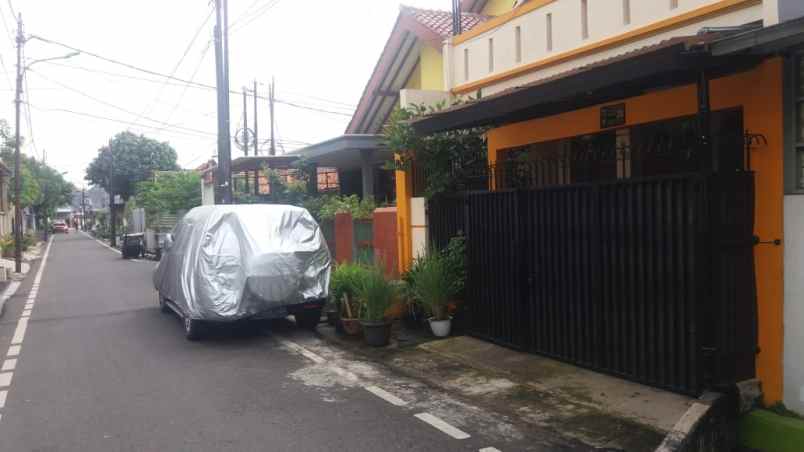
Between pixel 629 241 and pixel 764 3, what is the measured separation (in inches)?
90.3

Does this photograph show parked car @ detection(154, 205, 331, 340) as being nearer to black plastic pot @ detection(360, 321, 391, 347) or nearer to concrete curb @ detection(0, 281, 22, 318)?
black plastic pot @ detection(360, 321, 391, 347)

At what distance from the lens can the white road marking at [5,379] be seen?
7448mm

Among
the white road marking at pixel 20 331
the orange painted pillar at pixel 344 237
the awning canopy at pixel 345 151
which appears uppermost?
the awning canopy at pixel 345 151

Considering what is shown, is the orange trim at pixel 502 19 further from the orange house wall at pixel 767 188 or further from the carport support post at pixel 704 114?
the carport support post at pixel 704 114

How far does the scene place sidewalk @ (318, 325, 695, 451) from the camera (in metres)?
5.42

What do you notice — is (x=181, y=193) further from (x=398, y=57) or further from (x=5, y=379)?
(x=5, y=379)

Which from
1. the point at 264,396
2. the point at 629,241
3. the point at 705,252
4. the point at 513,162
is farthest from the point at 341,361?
the point at 705,252

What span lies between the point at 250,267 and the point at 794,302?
653 centimetres

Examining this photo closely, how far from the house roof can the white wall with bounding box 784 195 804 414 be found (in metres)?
9.32

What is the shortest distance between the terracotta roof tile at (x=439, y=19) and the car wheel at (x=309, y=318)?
6.70 m

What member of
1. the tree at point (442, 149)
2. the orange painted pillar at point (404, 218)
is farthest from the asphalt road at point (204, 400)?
the tree at point (442, 149)

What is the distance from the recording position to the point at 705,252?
5457 mm

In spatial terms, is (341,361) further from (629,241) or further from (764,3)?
(764,3)

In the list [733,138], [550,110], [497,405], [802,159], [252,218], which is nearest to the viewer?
[802,159]
